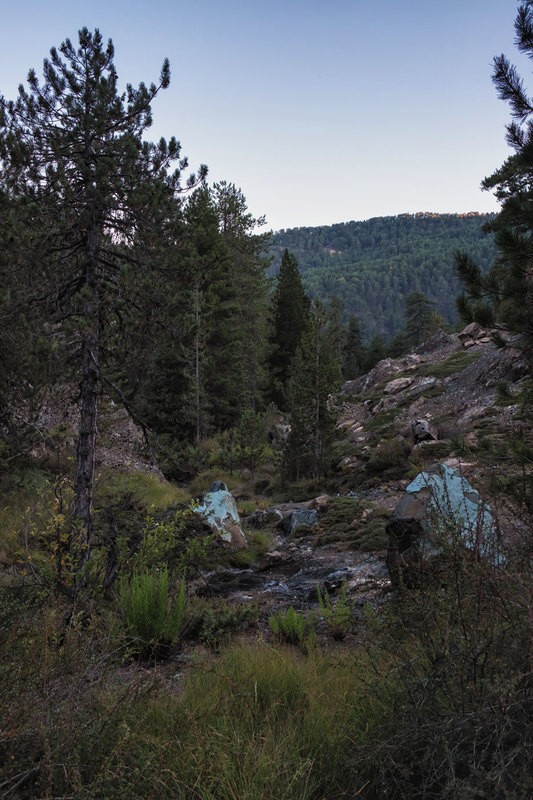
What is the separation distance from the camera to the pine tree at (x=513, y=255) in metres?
4.39

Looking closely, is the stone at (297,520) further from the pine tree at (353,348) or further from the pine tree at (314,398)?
the pine tree at (353,348)

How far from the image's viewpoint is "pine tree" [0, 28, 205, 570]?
5.51 metres

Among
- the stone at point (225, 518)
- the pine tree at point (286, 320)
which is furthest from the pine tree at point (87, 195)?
the pine tree at point (286, 320)

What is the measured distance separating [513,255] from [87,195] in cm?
469

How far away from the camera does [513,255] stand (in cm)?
462

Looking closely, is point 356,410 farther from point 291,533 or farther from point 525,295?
point 525,295

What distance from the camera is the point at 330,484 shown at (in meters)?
15.0

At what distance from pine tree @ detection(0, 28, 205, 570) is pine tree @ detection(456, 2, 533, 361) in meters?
3.67

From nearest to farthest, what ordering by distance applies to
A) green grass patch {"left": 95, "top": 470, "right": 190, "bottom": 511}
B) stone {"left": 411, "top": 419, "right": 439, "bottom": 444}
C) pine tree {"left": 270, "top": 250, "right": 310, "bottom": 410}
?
green grass patch {"left": 95, "top": 470, "right": 190, "bottom": 511}
stone {"left": 411, "top": 419, "right": 439, "bottom": 444}
pine tree {"left": 270, "top": 250, "right": 310, "bottom": 410}

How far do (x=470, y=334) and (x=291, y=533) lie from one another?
17614mm

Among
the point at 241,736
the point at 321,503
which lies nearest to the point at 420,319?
the point at 321,503

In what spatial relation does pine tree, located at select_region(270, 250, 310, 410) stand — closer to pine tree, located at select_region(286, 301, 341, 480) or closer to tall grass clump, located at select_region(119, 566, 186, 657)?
pine tree, located at select_region(286, 301, 341, 480)

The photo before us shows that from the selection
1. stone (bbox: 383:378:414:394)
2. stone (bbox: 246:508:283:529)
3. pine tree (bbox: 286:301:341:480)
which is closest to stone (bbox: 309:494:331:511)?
stone (bbox: 246:508:283:529)

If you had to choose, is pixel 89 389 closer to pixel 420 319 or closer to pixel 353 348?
pixel 353 348
